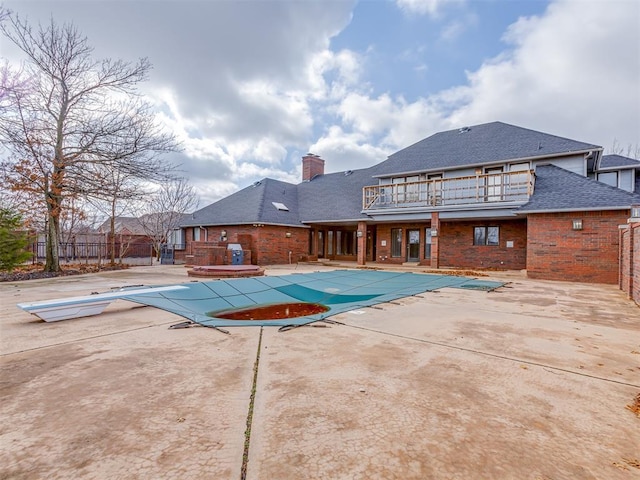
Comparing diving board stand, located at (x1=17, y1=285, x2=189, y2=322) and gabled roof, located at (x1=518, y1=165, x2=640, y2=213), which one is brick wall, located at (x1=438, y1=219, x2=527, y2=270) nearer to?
gabled roof, located at (x1=518, y1=165, x2=640, y2=213)

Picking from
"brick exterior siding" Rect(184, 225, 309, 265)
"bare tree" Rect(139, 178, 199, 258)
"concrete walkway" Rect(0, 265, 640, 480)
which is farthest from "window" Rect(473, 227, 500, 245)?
"bare tree" Rect(139, 178, 199, 258)

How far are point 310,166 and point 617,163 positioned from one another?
19.2m

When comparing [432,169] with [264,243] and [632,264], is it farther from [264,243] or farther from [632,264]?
[264,243]

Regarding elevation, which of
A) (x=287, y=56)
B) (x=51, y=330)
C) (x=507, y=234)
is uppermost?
(x=287, y=56)

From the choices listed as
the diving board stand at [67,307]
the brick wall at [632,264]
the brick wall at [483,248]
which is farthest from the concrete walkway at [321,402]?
the brick wall at [483,248]

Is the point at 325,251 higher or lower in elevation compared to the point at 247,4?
lower

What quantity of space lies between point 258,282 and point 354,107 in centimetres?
1340

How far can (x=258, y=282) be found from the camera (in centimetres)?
848

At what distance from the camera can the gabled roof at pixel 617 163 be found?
1605cm

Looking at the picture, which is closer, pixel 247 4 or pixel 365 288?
pixel 365 288

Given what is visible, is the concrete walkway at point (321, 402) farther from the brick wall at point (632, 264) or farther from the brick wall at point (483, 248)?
the brick wall at point (483, 248)

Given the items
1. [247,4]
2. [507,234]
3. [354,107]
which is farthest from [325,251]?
[247,4]

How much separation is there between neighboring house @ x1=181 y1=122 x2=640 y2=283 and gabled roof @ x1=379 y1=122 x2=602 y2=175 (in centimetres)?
6

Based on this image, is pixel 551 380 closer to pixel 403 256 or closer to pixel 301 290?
pixel 301 290
